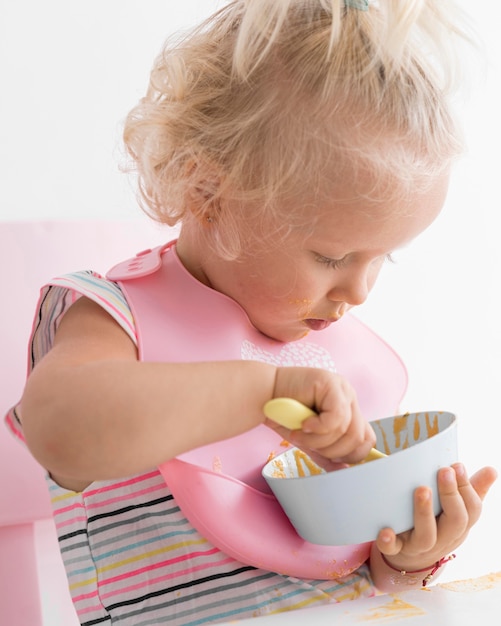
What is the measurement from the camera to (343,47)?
0.79 m

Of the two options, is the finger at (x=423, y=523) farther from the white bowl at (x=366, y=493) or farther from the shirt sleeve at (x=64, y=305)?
the shirt sleeve at (x=64, y=305)

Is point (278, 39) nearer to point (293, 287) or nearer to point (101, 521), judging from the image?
point (293, 287)

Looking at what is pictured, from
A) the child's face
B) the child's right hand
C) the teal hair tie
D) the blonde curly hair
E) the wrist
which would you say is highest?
the teal hair tie

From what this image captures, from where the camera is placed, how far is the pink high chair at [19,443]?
0.99 m

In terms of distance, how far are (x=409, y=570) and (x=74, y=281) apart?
389 millimetres

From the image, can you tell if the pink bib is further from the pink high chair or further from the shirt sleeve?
the pink high chair

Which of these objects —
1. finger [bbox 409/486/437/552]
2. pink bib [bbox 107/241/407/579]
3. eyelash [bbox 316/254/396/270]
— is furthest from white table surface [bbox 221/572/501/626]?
eyelash [bbox 316/254/396/270]

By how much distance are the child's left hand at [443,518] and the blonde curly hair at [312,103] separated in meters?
0.24

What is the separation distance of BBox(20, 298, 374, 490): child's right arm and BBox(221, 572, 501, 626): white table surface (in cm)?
11

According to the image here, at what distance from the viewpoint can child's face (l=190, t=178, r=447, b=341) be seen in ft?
2.61

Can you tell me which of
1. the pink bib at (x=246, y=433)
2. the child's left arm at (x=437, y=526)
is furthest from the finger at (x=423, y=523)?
the pink bib at (x=246, y=433)

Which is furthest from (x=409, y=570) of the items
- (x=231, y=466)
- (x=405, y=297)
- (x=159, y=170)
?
(x=405, y=297)

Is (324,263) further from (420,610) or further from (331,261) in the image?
(420,610)

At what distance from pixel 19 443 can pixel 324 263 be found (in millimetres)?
377
